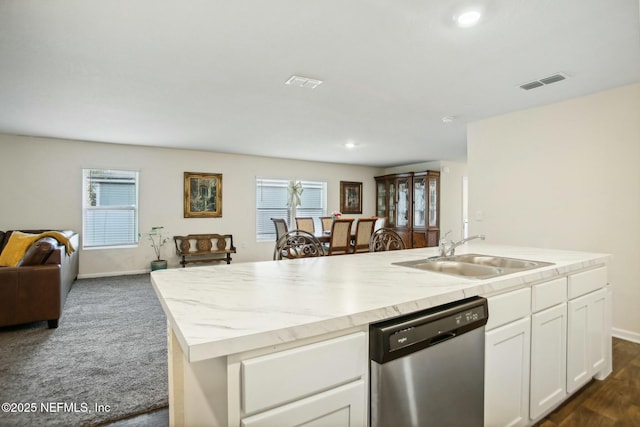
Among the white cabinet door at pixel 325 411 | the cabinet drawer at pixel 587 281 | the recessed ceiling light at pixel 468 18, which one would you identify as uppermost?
the recessed ceiling light at pixel 468 18

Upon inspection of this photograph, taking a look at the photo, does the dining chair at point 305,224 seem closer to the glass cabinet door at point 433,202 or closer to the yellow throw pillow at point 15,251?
the glass cabinet door at point 433,202

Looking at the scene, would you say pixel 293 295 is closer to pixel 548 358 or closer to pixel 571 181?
pixel 548 358

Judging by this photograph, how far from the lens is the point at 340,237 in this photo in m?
4.69

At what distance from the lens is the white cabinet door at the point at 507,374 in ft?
4.66

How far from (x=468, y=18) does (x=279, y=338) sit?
1.97 meters

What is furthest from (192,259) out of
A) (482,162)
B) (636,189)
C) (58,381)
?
(636,189)

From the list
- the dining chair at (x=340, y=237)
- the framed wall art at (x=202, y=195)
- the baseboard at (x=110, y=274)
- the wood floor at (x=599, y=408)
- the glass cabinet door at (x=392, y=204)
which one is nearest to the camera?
the wood floor at (x=599, y=408)

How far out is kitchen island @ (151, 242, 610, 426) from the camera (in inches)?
33.0

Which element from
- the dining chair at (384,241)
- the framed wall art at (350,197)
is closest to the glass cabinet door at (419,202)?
the framed wall art at (350,197)

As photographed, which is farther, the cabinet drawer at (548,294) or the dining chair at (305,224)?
the dining chair at (305,224)

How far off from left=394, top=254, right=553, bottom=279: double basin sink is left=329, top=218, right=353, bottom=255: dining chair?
2.46 meters

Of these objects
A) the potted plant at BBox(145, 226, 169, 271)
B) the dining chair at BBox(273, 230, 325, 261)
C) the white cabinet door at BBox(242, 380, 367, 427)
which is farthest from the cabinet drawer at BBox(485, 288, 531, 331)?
the potted plant at BBox(145, 226, 169, 271)

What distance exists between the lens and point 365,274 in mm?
1608

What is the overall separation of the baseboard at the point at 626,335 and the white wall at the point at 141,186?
5.28m
